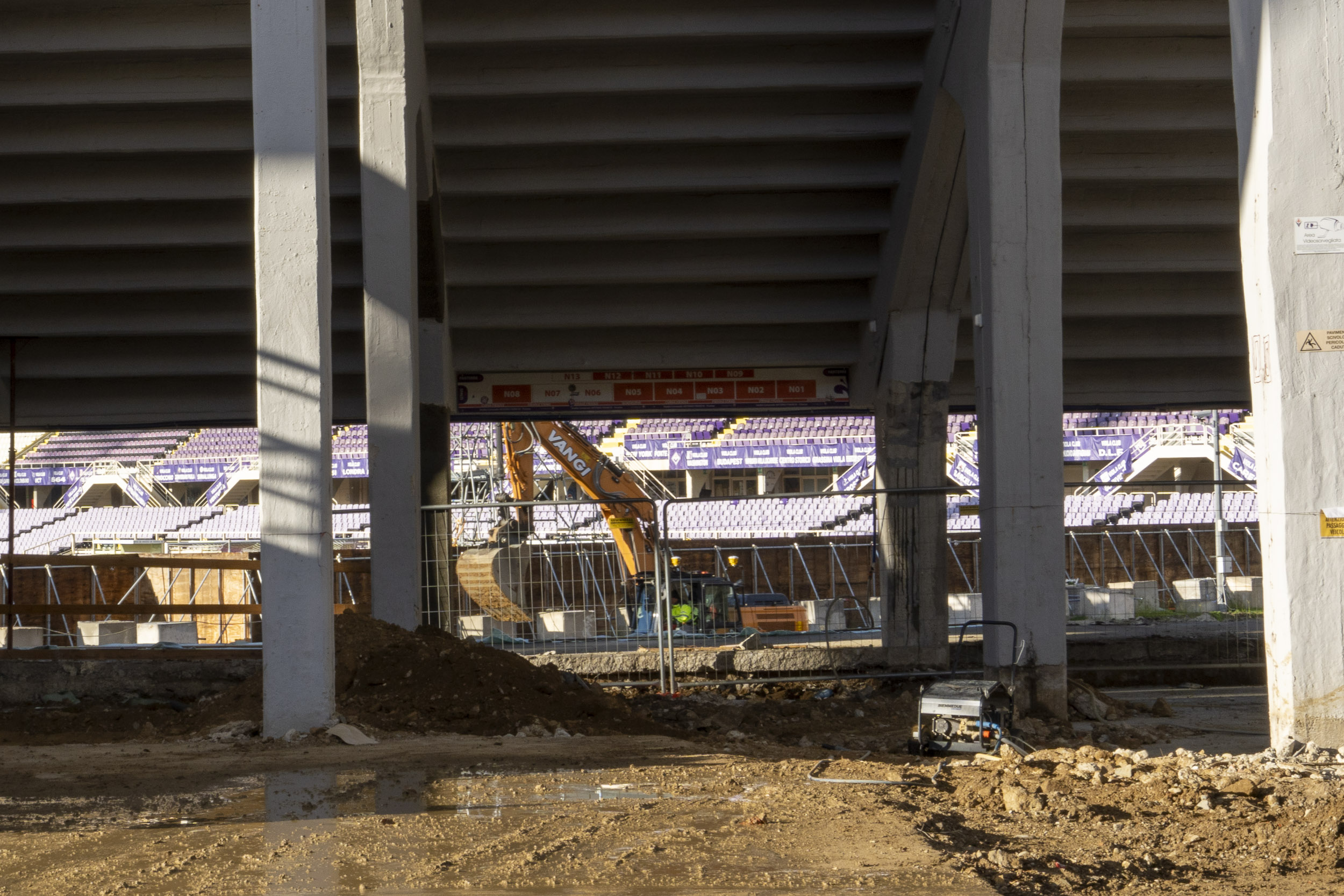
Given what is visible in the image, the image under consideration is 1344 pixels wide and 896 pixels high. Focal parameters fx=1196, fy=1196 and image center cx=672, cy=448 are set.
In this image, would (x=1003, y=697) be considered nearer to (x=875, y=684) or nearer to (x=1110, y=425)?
(x=875, y=684)

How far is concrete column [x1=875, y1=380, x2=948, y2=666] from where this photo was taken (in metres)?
14.6

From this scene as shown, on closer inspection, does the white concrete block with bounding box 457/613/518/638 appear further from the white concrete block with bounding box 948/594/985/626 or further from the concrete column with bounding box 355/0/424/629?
the white concrete block with bounding box 948/594/985/626

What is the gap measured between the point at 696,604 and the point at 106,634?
15.1m

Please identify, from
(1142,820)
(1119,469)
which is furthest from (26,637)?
(1119,469)

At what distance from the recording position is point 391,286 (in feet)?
39.2

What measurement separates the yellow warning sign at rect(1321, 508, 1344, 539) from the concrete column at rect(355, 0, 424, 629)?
27.1 ft

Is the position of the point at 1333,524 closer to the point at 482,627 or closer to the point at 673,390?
the point at 482,627

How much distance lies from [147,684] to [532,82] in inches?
289

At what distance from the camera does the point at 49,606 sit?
12227 mm

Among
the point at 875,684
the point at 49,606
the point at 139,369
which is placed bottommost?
the point at 875,684

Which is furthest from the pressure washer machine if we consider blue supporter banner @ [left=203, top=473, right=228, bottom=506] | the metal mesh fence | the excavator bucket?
blue supporter banner @ [left=203, top=473, right=228, bottom=506]

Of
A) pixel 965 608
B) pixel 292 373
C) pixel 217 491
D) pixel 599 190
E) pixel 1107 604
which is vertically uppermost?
pixel 599 190

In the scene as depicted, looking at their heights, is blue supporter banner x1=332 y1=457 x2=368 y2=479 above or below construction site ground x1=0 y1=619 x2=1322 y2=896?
above

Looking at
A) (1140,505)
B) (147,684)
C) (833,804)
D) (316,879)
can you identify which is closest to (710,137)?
(147,684)
